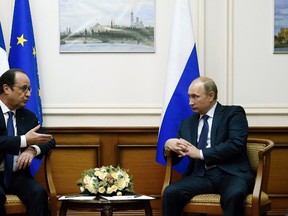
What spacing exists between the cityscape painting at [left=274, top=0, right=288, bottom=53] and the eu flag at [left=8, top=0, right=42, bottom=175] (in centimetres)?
213

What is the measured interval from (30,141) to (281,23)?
2.52 m

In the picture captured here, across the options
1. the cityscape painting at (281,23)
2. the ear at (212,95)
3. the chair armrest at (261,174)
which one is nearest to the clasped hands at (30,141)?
the ear at (212,95)

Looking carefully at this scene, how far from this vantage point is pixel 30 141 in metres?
4.55

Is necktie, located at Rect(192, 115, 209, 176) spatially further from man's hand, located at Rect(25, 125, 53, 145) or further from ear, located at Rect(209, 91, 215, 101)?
man's hand, located at Rect(25, 125, 53, 145)

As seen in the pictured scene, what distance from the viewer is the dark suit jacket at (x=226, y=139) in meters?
4.71

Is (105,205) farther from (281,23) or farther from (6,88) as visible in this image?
(281,23)

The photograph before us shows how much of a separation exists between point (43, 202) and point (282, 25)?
2.65m

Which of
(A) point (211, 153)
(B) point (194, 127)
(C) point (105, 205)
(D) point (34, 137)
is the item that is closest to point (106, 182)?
(C) point (105, 205)

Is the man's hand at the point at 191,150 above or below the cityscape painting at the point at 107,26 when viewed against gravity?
below

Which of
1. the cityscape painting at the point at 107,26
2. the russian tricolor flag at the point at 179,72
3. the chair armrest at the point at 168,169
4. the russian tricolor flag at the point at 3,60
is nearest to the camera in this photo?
the chair armrest at the point at 168,169

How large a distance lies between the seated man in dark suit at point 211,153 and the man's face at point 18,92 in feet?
3.72

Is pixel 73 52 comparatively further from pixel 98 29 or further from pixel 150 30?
pixel 150 30

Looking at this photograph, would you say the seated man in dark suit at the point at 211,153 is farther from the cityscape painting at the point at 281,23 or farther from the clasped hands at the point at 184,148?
the cityscape painting at the point at 281,23

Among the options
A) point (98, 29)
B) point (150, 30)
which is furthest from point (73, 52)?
point (150, 30)
